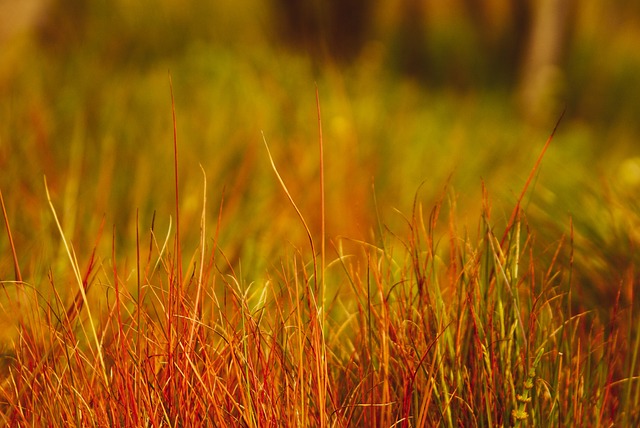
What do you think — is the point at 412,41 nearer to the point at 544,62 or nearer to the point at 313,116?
the point at 544,62

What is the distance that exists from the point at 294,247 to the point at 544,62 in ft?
9.51

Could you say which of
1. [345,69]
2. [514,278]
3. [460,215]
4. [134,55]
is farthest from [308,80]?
[514,278]

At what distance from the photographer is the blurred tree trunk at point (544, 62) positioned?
3.60 meters

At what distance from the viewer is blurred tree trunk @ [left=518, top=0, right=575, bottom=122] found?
3.60 metres

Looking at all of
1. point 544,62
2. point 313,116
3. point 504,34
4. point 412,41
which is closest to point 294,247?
point 313,116

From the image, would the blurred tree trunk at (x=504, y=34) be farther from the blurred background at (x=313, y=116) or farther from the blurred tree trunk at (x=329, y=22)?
the blurred tree trunk at (x=329, y=22)

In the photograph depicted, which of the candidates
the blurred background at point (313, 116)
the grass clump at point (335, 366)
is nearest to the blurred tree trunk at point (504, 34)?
the blurred background at point (313, 116)

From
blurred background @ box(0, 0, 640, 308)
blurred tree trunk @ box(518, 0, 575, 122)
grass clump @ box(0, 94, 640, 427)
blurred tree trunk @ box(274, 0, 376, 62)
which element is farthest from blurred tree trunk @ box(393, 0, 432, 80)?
grass clump @ box(0, 94, 640, 427)

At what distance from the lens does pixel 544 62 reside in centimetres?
367

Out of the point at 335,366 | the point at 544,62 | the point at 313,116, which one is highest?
the point at 544,62

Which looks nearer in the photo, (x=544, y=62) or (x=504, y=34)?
(x=544, y=62)

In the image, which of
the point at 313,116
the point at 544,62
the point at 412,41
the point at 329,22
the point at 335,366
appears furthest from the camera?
the point at 412,41

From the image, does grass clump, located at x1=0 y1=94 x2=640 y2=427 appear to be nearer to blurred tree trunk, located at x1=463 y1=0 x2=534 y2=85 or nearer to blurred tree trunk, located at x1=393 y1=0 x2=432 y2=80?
blurred tree trunk, located at x1=393 y1=0 x2=432 y2=80

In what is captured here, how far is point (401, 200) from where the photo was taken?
2.34m
